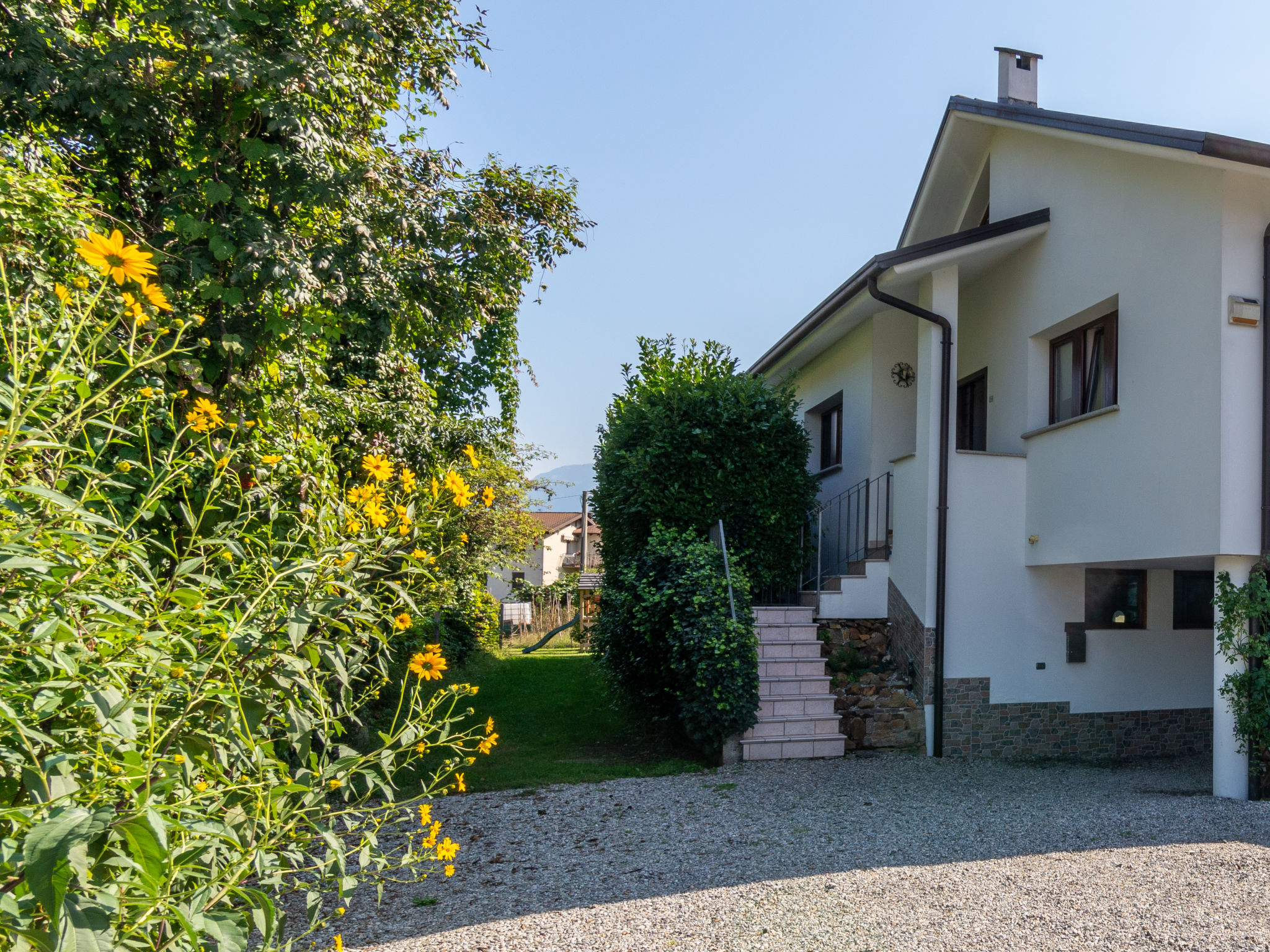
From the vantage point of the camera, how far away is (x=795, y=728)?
765 cm

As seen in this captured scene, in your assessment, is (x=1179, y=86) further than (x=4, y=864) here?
Yes

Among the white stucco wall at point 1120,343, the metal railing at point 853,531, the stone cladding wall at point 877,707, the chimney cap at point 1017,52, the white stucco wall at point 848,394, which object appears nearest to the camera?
the white stucco wall at point 1120,343

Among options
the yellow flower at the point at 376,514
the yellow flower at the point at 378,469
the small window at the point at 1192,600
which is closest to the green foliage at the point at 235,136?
the yellow flower at the point at 378,469

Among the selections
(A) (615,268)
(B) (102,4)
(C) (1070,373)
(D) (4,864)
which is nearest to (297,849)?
(D) (4,864)

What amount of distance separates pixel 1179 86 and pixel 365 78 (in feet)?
25.0

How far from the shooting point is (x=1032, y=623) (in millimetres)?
8352

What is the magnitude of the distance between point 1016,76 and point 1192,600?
6.49 m

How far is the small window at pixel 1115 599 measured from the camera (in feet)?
28.2

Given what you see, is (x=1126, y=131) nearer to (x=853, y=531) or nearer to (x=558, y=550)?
(x=853, y=531)

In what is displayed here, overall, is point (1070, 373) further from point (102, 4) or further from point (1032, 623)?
point (102, 4)

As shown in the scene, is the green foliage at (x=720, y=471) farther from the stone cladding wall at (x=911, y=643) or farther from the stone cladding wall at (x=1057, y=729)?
the stone cladding wall at (x=1057, y=729)

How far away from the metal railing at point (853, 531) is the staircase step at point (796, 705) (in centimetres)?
153

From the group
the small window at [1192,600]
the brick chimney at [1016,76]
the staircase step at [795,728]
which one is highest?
the brick chimney at [1016,76]

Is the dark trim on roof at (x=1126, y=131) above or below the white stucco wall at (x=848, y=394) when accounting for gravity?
above
